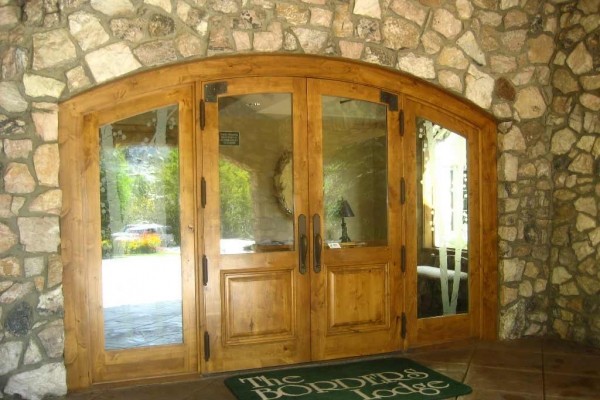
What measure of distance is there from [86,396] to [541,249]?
147 inches

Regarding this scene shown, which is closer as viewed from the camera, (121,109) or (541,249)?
(121,109)

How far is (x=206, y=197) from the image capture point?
4.07m

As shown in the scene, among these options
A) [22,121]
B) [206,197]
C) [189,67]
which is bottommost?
[206,197]

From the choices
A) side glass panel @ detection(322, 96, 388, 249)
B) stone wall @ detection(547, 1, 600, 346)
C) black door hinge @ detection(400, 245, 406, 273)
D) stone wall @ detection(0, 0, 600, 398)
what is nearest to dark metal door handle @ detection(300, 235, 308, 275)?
side glass panel @ detection(322, 96, 388, 249)

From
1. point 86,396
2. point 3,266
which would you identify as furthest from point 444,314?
point 3,266

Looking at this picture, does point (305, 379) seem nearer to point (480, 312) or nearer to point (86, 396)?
point (86, 396)

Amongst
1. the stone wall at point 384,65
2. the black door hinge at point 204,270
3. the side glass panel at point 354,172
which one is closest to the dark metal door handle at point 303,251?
the side glass panel at point 354,172

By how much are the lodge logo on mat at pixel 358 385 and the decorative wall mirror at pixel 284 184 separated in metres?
1.18

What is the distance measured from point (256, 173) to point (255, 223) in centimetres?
36

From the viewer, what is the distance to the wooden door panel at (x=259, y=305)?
417cm

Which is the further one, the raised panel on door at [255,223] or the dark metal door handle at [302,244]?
the dark metal door handle at [302,244]

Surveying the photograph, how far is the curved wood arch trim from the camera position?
385 cm

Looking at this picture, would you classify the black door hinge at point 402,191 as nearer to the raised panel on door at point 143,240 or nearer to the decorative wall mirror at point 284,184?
the decorative wall mirror at point 284,184

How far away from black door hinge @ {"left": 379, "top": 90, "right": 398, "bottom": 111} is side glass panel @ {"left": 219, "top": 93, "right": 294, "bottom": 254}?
760 mm
